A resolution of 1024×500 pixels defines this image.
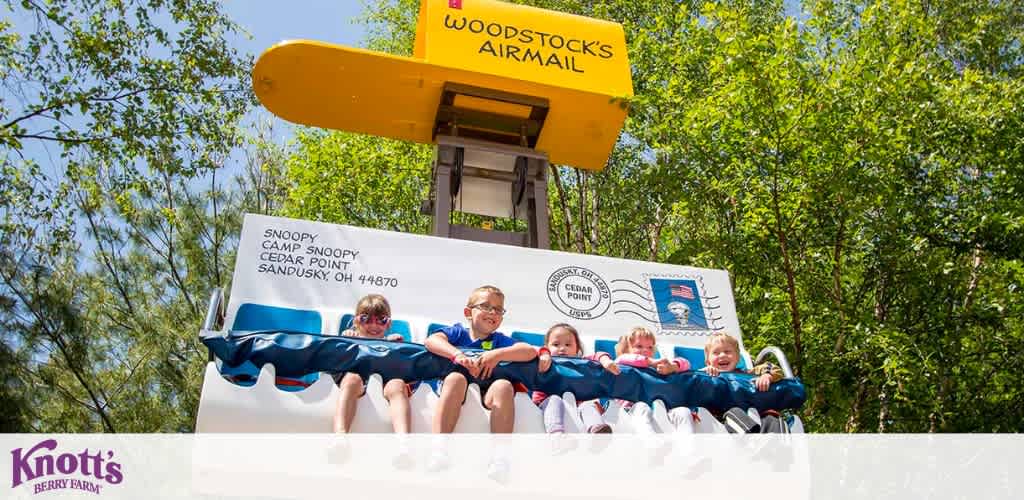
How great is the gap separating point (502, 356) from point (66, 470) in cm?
221

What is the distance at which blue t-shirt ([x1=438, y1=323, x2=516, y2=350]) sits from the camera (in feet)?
13.2

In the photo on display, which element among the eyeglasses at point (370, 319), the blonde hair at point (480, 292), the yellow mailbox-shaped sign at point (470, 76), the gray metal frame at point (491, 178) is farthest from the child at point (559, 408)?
the yellow mailbox-shaped sign at point (470, 76)

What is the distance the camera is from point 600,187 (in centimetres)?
1228

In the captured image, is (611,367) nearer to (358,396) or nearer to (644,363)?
(644,363)

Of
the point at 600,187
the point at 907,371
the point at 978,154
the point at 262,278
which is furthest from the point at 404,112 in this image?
the point at 600,187

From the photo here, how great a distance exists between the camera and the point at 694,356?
4.55 metres

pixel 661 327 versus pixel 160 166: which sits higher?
pixel 160 166

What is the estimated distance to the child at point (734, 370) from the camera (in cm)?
389

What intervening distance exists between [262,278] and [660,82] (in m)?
7.38

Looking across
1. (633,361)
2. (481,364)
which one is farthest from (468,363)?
(633,361)

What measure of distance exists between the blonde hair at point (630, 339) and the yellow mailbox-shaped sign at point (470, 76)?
7.76 ft

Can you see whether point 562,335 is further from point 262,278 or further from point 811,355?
point 811,355

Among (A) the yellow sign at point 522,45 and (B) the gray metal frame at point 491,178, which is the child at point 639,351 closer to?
(B) the gray metal frame at point 491,178

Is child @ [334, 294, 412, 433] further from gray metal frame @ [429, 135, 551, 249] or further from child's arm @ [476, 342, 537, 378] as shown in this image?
gray metal frame @ [429, 135, 551, 249]
